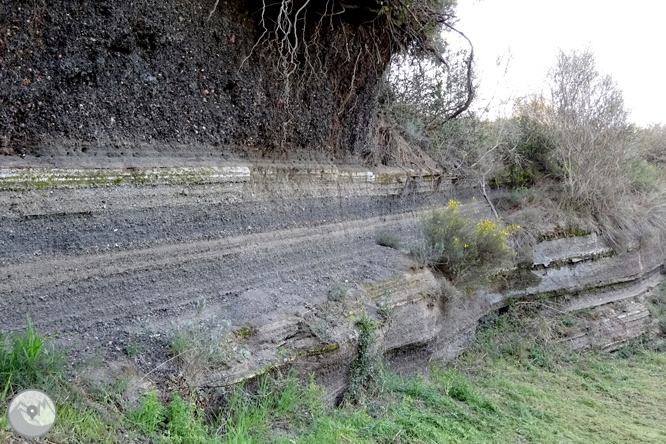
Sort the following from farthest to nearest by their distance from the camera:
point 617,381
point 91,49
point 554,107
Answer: point 554,107 → point 617,381 → point 91,49

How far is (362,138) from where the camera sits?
7.19 metres

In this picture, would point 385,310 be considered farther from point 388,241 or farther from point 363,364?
point 388,241

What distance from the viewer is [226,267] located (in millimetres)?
4684

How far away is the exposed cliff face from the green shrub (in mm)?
395

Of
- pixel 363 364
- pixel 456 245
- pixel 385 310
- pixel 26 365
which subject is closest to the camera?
pixel 26 365

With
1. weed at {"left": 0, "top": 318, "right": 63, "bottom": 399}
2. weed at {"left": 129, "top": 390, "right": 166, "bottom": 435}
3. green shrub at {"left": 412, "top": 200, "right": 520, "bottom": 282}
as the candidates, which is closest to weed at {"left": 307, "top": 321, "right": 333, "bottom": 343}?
weed at {"left": 129, "top": 390, "right": 166, "bottom": 435}

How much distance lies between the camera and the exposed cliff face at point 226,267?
3.36 meters

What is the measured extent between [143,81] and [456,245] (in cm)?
475

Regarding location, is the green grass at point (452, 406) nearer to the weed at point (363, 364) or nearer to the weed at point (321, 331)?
the weed at point (363, 364)

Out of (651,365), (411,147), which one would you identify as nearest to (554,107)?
(411,147)

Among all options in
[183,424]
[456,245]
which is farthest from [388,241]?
[183,424]

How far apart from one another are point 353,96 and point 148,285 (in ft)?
13.2

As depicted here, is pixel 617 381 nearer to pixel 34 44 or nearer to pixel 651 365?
pixel 651 365

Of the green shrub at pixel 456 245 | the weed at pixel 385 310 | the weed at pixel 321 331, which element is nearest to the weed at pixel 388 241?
the green shrub at pixel 456 245
